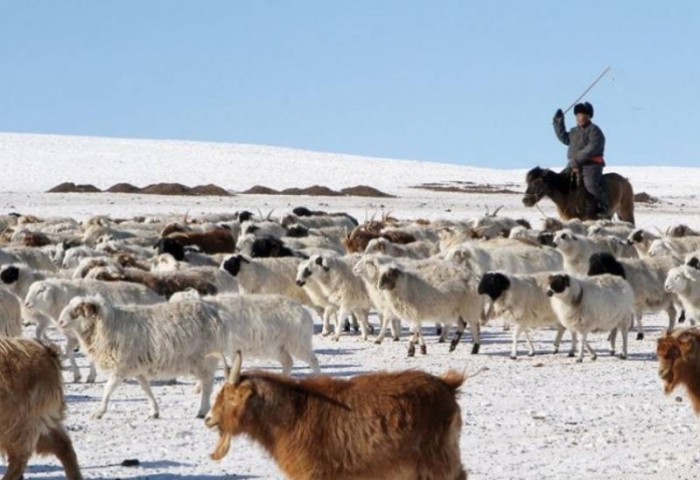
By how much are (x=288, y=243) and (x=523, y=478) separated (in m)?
14.2

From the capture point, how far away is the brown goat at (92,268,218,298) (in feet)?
53.9

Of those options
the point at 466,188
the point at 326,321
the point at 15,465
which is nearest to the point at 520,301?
the point at 326,321

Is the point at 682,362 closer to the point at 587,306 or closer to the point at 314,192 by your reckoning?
the point at 587,306

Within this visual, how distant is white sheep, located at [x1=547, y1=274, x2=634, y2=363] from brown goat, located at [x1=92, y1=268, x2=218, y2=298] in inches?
154

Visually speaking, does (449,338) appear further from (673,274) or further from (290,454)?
(290,454)

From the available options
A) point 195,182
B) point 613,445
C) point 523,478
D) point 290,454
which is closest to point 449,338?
point 613,445

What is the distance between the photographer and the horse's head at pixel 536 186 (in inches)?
1022

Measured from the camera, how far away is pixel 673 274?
1723cm

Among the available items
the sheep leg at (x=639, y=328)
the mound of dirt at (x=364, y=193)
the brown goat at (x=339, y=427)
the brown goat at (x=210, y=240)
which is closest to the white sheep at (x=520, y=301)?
the sheep leg at (x=639, y=328)

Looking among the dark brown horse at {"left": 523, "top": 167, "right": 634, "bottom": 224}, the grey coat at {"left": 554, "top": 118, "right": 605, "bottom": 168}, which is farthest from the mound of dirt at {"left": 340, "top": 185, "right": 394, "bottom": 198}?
the grey coat at {"left": 554, "top": 118, "right": 605, "bottom": 168}

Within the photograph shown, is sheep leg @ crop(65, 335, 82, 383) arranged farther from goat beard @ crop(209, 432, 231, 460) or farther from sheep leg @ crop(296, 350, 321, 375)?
goat beard @ crop(209, 432, 231, 460)

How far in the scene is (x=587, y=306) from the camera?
16.1 metres

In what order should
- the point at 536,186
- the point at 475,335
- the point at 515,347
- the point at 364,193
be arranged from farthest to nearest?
the point at 364,193 → the point at 536,186 → the point at 475,335 → the point at 515,347

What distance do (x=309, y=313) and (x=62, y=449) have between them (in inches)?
226
